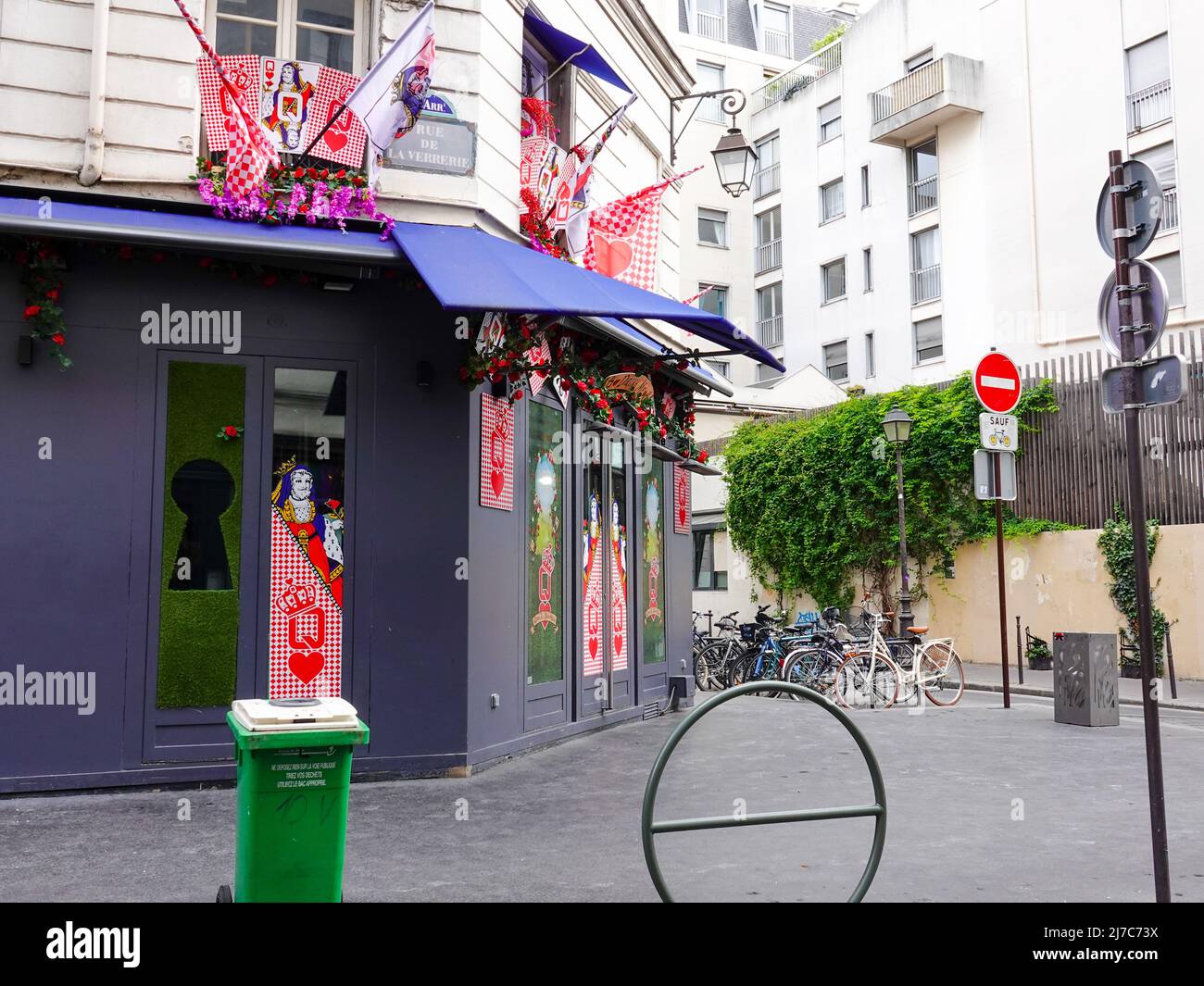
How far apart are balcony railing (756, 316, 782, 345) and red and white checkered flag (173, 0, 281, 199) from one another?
110 feet

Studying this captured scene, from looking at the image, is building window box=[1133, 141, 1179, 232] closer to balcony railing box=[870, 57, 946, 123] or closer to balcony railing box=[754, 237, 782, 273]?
balcony railing box=[870, 57, 946, 123]

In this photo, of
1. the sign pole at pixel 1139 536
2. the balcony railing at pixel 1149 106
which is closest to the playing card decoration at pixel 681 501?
the sign pole at pixel 1139 536

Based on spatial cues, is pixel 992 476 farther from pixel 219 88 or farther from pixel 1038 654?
pixel 219 88

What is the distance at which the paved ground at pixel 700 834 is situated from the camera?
562 cm

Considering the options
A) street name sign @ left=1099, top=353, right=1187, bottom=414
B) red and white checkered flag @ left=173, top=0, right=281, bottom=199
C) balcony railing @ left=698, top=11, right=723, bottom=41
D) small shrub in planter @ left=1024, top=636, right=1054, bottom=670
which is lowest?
small shrub in planter @ left=1024, top=636, right=1054, bottom=670

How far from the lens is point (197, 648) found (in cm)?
840

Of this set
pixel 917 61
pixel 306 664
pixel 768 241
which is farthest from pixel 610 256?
pixel 768 241

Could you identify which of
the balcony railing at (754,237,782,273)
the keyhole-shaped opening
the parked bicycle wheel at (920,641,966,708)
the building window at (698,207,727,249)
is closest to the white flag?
the keyhole-shaped opening

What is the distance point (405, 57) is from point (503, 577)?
169 inches

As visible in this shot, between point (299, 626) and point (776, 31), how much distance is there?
42.6 m

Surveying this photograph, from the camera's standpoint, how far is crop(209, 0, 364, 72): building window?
358 inches

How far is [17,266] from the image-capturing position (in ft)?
27.0

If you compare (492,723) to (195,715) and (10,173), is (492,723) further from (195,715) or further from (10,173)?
(10,173)

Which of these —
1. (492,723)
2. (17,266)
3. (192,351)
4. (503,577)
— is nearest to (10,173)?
(17,266)
